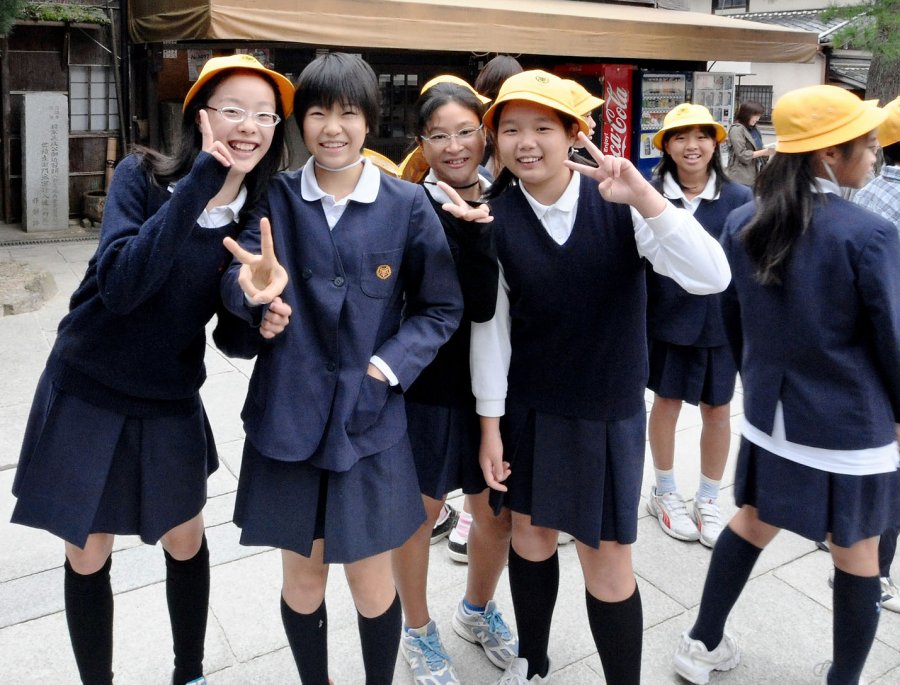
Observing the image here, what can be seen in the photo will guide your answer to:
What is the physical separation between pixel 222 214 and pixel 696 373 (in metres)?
2.09

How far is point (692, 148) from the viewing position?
3.24 metres

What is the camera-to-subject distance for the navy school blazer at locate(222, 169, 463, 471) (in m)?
1.89

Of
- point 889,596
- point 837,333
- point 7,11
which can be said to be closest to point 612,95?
point 7,11

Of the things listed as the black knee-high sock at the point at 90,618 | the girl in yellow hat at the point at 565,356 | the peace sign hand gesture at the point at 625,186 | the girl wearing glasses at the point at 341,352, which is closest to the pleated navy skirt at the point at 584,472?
the girl in yellow hat at the point at 565,356

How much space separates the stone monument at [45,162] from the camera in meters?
8.95

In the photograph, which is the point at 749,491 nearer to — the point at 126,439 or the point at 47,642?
the point at 126,439

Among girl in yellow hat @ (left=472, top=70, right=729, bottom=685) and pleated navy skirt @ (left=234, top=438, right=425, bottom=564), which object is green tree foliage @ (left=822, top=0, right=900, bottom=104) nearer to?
girl in yellow hat @ (left=472, top=70, right=729, bottom=685)

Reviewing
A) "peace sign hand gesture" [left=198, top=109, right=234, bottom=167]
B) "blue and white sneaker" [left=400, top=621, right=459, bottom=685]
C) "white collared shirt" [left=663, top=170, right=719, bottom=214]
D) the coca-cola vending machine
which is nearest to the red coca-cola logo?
the coca-cola vending machine

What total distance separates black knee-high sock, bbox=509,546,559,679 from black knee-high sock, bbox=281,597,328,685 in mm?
542

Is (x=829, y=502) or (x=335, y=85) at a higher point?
(x=335, y=85)

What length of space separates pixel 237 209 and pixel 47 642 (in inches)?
63.0

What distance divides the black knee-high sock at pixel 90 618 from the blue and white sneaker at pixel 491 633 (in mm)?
1073

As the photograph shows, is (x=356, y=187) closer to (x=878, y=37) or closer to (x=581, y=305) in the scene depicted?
(x=581, y=305)

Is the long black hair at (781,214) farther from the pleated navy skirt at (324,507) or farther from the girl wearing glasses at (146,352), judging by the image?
the girl wearing glasses at (146,352)
